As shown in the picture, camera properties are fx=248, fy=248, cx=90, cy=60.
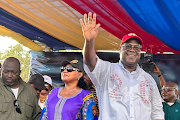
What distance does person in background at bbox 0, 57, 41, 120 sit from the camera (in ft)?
8.95

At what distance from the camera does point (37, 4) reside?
396 cm

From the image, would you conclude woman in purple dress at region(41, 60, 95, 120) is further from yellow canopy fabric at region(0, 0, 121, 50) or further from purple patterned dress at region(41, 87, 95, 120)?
yellow canopy fabric at region(0, 0, 121, 50)

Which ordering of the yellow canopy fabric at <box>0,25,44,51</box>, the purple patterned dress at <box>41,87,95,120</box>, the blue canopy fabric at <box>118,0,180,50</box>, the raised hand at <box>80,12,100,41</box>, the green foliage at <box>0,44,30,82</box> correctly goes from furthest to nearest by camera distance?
the green foliage at <box>0,44,30,82</box> < the yellow canopy fabric at <box>0,25,44,51</box> < the blue canopy fabric at <box>118,0,180,50</box> < the purple patterned dress at <box>41,87,95,120</box> < the raised hand at <box>80,12,100,41</box>

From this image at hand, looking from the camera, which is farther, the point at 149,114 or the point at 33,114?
the point at 33,114

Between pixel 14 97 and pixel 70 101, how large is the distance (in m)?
0.65

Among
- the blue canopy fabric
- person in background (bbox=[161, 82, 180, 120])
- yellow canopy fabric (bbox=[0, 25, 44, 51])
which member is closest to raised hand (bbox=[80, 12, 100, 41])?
the blue canopy fabric

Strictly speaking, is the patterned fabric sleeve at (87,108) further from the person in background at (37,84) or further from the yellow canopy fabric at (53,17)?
the yellow canopy fabric at (53,17)

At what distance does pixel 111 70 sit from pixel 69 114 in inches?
29.5

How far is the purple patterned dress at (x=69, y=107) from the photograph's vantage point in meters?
2.67

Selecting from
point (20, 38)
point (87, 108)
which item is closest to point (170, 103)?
point (87, 108)

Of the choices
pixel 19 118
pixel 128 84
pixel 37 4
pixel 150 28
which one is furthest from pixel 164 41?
pixel 19 118

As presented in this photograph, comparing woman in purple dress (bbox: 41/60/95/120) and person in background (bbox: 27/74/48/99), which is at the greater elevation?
person in background (bbox: 27/74/48/99)

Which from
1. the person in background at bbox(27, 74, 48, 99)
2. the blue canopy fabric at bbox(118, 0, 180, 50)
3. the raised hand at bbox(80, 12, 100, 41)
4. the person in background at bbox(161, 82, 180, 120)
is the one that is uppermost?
the blue canopy fabric at bbox(118, 0, 180, 50)

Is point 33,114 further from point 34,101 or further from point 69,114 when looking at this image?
point 69,114
